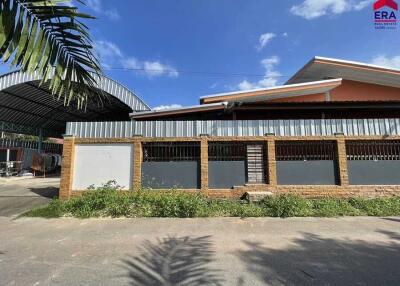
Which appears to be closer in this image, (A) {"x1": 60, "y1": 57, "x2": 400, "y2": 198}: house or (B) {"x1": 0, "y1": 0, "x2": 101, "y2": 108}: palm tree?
(B) {"x1": 0, "y1": 0, "x2": 101, "y2": 108}: palm tree

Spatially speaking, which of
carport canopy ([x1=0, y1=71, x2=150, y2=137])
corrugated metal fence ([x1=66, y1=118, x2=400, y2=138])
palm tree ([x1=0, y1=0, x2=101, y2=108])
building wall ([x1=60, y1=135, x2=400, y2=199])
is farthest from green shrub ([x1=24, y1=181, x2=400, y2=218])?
palm tree ([x1=0, y1=0, x2=101, y2=108])

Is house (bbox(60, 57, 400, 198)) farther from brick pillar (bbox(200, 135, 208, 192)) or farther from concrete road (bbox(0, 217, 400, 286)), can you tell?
concrete road (bbox(0, 217, 400, 286))

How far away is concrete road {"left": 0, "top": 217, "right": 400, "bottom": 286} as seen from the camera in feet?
12.6

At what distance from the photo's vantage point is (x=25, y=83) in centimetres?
1521

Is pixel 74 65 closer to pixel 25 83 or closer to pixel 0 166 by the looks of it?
pixel 25 83

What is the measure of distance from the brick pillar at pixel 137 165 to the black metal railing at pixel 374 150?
23.1ft

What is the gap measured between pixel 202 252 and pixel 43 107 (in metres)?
20.2

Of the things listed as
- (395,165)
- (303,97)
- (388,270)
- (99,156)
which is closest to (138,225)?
(99,156)

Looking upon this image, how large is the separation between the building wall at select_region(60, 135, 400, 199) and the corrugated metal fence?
191mm

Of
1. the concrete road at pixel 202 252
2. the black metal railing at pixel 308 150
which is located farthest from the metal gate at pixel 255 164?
the concrete road at pixel 202 252

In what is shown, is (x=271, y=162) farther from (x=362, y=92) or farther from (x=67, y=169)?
(x=362, y=92)

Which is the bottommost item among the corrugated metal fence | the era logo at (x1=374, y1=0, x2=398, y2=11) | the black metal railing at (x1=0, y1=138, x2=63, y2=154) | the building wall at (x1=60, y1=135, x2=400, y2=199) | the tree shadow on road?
the tree shadow on road

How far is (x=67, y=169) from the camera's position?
30.4ft

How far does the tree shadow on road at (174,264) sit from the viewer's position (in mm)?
3771
